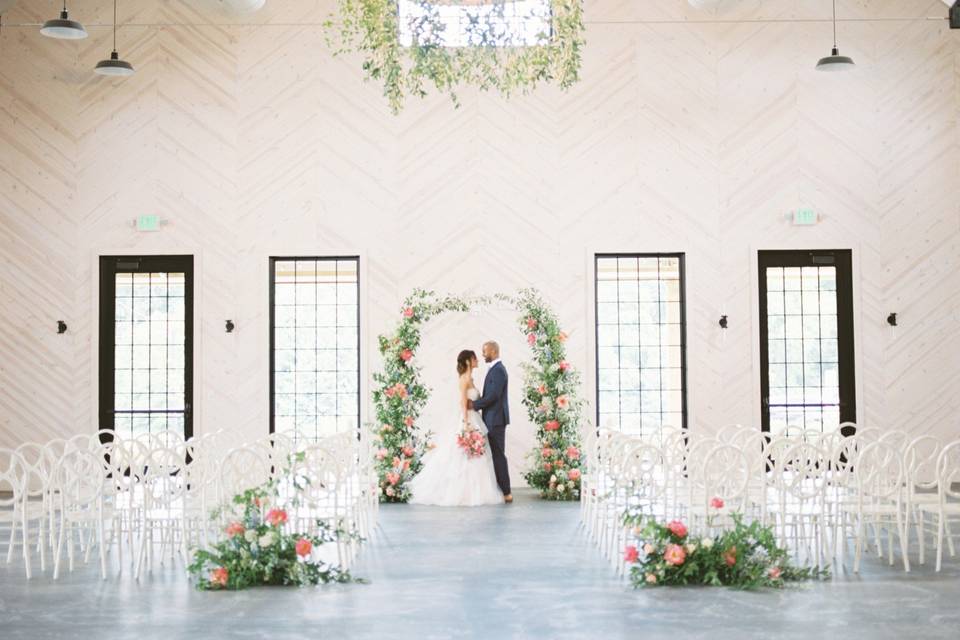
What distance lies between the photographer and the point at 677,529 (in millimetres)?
5973

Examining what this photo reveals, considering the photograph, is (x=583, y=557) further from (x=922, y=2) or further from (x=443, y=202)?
(x=922, y=2)

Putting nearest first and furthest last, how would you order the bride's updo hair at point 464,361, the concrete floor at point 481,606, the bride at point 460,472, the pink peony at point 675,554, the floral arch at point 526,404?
the concrete floor at point 481,606 < the pink peony at point 675,554 < the bride at point 460,472 < the bride's updo hair at point 464,361 < the floral arch at point 526,404

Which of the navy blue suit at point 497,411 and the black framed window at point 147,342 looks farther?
the black framed window at point 147,342

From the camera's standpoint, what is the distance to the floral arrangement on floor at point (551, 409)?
10000mm

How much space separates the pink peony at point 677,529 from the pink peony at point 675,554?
2.9 inches

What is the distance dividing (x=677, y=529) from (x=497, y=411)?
3882 millimetres

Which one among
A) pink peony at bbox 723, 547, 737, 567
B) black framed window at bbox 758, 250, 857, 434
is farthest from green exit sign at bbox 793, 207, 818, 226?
pink peony at bbox 723, 547, 737, 567

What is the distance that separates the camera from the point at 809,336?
11461mm

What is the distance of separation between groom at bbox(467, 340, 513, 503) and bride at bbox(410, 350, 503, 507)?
0.07 metres

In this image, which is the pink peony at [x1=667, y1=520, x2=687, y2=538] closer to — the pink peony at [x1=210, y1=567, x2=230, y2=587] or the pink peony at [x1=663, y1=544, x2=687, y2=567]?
the pink peony at [x1=663, y1=544, x2=687, y2=567]

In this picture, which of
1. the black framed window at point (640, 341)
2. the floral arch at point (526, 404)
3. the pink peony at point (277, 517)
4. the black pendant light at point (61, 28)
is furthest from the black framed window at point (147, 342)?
the pink peony at point (277, 517)

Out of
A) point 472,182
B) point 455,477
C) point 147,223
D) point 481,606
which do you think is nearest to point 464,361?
point 455,477

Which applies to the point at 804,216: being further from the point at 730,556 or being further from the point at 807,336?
the point at 730,556

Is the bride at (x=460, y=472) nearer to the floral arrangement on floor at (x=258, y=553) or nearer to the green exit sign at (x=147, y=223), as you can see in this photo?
the floral arrangement on floor at (x=258, y=553)
